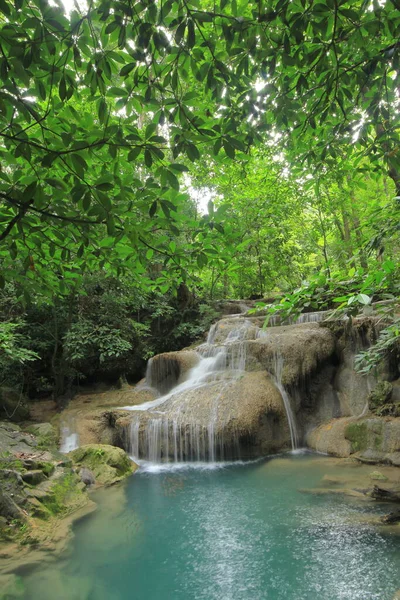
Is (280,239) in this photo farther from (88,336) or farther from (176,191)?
(176,191)

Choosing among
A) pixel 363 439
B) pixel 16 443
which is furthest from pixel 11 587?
pixel 363 439

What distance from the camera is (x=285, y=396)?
33.1ft

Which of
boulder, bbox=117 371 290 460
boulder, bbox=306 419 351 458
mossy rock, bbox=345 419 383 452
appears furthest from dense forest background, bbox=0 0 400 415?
boulder, bbox=306 419 351 458

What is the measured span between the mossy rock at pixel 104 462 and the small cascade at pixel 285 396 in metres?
3.89

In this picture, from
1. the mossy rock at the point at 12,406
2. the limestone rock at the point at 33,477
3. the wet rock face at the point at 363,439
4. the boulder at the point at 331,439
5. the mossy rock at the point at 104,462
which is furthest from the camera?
the mossy rock at the point at 12,406

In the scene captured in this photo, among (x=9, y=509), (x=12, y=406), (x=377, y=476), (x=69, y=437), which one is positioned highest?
(x=12, y=406)

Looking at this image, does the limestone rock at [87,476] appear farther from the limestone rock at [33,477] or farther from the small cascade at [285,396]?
the small cascade at [285,396]

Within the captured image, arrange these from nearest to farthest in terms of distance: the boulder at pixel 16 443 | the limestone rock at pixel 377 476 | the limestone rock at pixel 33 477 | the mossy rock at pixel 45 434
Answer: the limestone rock at pixel 33 477 → the limestone rock at pixel 377 476 → the boulder at pixel 16 443 → the mossy rock at pixel 45 434

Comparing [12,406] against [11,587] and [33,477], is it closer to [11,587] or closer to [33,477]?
[33,477]

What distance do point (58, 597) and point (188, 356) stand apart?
8592 millimetres

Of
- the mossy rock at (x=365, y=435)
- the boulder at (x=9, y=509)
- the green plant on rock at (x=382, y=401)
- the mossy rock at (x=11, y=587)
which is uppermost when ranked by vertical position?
the green plant on rock at (x=382, y=401)

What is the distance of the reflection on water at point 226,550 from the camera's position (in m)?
4.08

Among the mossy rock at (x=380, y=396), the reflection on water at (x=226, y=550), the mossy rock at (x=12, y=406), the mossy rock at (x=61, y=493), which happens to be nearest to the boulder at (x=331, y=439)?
the mossy rock at (x=380, y=396)

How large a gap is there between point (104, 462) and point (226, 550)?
3.81 m
